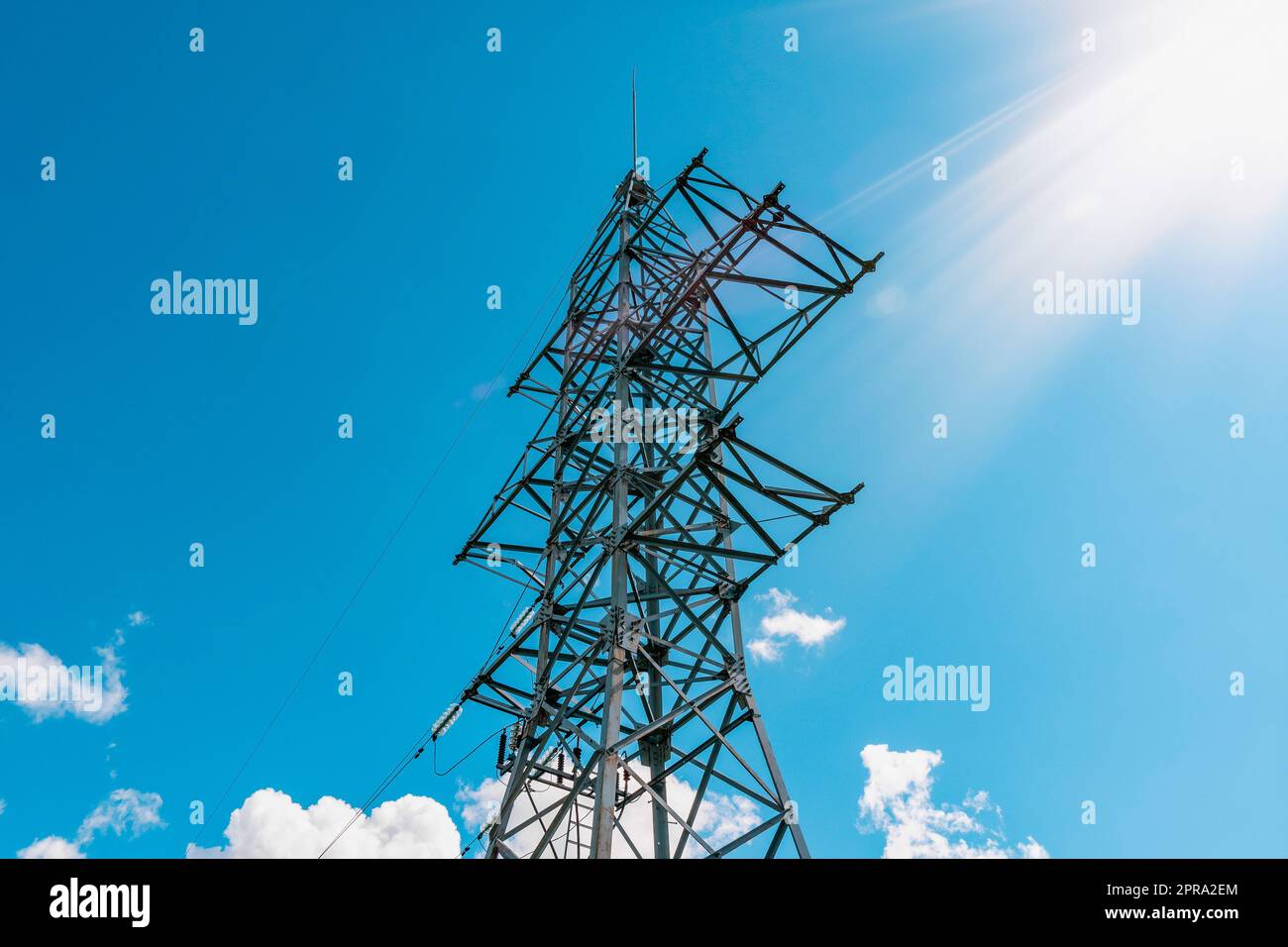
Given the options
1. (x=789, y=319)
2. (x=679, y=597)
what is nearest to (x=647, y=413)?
(x=789, y=319)

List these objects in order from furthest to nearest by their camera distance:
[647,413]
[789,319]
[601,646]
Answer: [647,413] < [789,319] < [601,646]

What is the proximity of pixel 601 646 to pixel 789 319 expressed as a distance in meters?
7.62
